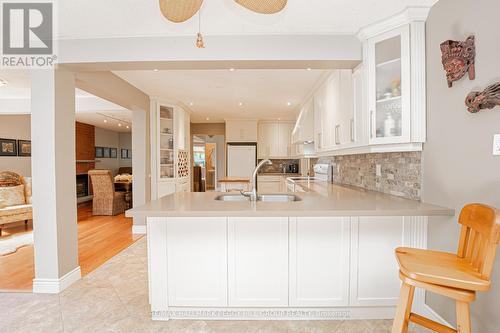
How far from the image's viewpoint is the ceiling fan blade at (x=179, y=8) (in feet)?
4.63

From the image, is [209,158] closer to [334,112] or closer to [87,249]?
[87,249]

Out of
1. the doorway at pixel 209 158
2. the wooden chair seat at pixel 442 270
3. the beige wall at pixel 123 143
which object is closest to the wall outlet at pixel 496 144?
the wooden chair seat at pixel 442 270

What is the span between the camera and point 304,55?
97.6 inches

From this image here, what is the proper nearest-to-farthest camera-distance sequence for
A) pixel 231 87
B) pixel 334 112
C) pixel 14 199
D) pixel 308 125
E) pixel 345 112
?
pixel 345 112, pixel 334 112, pixel 231 87, pixel 308 125, pixel 14 199

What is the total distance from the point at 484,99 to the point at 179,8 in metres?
1.77

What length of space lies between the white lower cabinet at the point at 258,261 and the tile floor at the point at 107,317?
0.20 meters

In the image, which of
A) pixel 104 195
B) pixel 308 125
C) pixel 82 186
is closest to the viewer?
pixel 308 125

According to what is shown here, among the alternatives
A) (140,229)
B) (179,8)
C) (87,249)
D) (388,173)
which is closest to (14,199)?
(87,249)

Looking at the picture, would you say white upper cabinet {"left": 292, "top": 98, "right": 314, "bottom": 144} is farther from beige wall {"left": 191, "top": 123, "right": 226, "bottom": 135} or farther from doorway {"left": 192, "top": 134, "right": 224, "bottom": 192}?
doorway {"left": 192, "top": 134, "right": 224, "bottom": 192}

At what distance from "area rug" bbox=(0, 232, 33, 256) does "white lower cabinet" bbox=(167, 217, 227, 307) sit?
327 centimetres

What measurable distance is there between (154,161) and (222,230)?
3.33 m

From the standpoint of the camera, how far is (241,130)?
7332 millimetres

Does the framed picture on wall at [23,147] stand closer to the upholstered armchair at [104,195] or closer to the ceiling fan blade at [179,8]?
the upholstered armchair at [104,195]

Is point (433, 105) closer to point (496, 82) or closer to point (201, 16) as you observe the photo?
point (496, 82)
